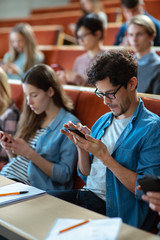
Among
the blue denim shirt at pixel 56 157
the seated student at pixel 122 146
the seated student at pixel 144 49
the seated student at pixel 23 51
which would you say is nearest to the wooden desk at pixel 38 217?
the seated student at pixel 122 146

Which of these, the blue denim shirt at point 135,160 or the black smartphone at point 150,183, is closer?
the black smartphone at point 150,183

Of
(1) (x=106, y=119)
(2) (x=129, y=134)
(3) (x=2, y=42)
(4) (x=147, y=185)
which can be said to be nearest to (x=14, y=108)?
(1) (x=106, y=119)

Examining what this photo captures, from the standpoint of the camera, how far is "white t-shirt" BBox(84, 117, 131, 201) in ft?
2.91

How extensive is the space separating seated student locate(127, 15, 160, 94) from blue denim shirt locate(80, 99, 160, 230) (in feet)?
1.73

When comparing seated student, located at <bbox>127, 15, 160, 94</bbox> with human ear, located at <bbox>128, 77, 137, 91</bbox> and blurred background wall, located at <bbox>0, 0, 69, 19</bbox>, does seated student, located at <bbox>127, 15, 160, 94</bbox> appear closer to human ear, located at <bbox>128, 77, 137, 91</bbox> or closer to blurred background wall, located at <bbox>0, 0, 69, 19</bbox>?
human ear, located at <bbox>128, 77, 137, 91</bbox>

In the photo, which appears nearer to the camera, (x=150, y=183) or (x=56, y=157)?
(x=150, y=183)

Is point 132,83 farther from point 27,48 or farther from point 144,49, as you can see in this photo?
point 27,48

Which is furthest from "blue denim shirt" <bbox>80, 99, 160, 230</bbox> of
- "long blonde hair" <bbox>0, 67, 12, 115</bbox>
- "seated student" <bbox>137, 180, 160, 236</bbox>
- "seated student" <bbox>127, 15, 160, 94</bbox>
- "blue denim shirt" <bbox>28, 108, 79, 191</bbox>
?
"long blonde hair" <bbox>0, 67, 12, 115</bbox>

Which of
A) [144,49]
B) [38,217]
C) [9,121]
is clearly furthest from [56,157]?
[144,49]

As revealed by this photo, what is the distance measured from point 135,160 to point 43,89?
48 centimetres

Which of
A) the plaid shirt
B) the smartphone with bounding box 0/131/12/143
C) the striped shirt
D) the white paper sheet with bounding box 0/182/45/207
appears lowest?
the striped shirt

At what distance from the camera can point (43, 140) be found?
1.16 metres

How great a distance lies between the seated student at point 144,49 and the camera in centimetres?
135

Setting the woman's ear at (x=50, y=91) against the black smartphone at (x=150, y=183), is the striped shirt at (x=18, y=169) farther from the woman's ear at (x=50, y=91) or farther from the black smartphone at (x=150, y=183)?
the black smartphone at (x=150, y=183)
